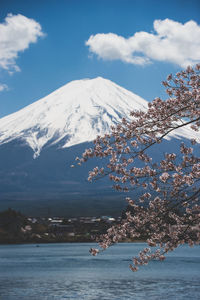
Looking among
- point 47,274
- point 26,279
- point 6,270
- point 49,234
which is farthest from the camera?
point 49,234

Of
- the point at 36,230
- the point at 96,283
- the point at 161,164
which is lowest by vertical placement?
the point at 96,283

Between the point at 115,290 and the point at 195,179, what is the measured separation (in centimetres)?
2076

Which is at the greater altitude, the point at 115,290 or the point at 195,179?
the point at 195,179

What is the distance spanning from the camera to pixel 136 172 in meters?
7.15

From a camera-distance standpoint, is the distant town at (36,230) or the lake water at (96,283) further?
the distant town at (36,230)

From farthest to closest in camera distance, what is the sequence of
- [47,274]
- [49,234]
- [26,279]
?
1. [49,234]
2. [47,274]
3. [26,279]

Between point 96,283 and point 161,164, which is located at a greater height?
point 161,164

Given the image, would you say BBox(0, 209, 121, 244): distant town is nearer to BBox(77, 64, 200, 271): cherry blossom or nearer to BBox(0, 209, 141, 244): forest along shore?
BBox(0, 209, 141, 244): forest along shore

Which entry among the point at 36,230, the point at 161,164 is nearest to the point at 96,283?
the point at 161,164

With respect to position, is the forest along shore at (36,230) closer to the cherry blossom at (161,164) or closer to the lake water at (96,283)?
the lake water at (96,283)

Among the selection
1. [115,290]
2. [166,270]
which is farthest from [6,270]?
[115,290]

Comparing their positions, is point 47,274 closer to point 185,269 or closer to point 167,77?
point 185,269

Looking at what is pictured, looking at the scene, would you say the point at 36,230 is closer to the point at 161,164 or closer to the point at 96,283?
the point at 96,283

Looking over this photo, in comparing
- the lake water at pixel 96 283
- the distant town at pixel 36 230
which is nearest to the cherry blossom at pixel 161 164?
the lake water at pixel 96 283
